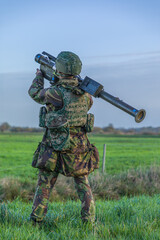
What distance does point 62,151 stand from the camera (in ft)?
15.0

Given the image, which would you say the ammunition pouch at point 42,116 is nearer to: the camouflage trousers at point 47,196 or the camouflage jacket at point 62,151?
the camouflage jacket at point 62,151

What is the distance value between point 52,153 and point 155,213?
2.08 meters

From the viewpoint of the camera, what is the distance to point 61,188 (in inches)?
350

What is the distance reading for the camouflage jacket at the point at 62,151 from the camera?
4.53 metres

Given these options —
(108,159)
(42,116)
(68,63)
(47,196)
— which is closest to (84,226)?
(47,196)

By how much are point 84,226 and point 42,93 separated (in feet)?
6.29

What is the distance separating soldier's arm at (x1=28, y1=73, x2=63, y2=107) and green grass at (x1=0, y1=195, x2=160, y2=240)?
65.6 inches

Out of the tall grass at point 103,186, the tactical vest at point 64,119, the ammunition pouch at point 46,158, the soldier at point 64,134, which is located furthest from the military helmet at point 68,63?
the tall grass at point 103,186

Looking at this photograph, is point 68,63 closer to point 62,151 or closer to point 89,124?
point 89,124

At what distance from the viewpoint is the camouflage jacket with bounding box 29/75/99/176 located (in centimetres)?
453

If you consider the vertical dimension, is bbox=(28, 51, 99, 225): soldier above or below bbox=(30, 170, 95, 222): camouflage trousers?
above

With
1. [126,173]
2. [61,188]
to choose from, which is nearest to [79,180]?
[61,188]

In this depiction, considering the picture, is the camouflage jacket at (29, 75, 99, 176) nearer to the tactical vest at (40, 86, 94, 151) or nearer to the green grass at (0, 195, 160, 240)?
the tactical vest at (40, 86, 94, 151)

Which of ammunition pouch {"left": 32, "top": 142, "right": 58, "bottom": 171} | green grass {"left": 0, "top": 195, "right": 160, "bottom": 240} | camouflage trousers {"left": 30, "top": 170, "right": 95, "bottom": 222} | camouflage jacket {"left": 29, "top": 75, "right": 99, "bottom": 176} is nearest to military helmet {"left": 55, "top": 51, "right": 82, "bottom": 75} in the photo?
camouflage jacket {"left": 29, "top": 75, "right": 99, "bottom": 176}
